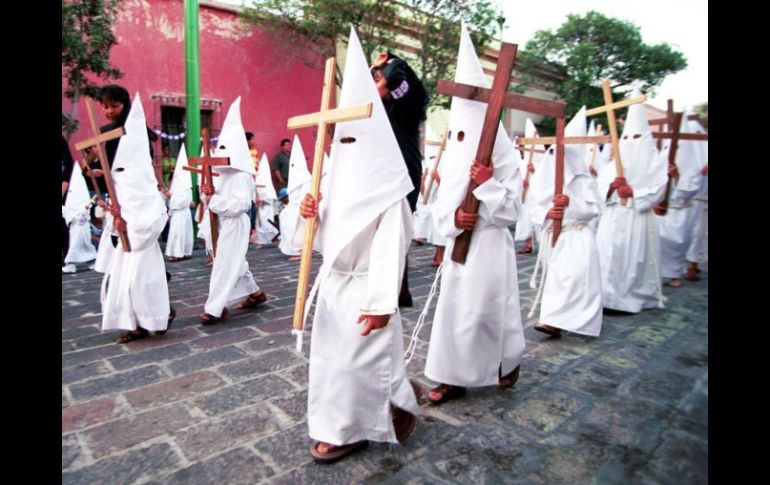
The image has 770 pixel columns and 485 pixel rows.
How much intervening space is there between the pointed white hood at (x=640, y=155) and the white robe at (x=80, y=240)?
27.5 ft

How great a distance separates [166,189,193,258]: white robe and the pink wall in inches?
137

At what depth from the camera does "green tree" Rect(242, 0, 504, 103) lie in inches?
498

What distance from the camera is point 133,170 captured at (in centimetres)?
461

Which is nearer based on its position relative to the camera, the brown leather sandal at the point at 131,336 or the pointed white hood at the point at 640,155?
the brown leather sandal at the point at 131,336

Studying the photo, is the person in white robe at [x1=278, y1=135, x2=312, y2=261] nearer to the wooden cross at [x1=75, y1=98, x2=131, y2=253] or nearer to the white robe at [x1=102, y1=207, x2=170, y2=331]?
the white robe at [x1=102, y1=207, x2=170, y2=331]

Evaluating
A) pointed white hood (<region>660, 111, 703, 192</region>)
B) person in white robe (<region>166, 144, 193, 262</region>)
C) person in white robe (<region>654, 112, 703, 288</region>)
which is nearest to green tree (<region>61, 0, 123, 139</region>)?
person in white robe (<region>166, 144, 193, 262</region>)

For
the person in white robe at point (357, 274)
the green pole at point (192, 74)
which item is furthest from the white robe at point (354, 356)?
the green pole at point (192, 74)

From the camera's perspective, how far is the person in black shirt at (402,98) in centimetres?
355

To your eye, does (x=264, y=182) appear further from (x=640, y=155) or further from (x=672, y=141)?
(x=672, y=141)

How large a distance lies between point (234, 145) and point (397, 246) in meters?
3.75

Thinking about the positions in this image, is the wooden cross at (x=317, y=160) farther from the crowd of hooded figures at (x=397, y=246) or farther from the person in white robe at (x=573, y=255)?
the person in white robe at (x=573, y=255)

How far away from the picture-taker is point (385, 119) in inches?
102

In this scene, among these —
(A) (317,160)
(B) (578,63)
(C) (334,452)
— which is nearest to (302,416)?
(C) (334,452)
